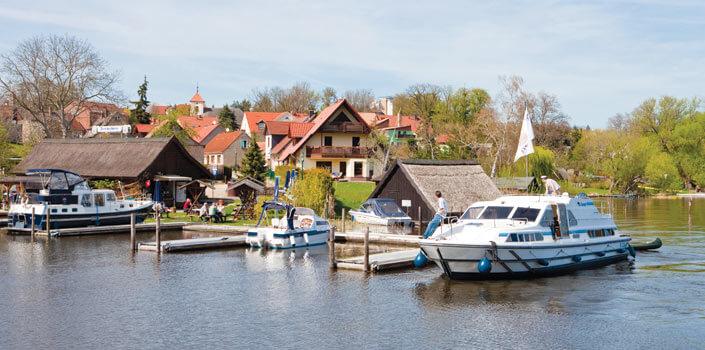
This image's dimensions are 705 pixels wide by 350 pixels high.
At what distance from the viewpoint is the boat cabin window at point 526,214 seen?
29094 millimetres

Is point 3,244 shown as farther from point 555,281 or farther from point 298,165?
point 298,165

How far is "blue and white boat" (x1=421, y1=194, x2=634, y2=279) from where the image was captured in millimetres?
27328

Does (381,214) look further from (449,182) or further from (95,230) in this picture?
(95,230)

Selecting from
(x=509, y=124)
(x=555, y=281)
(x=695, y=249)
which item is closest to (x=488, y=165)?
(x=509, y=124)

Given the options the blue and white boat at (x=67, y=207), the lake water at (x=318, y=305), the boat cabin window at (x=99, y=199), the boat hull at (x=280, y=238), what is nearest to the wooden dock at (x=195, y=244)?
the boat hull at (x=280, y=238)

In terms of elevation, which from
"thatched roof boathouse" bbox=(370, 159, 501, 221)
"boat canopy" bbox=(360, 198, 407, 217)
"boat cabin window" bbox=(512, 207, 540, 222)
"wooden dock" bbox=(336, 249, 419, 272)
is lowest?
"wooden dock" bbox=(336, 249, 419, 272)

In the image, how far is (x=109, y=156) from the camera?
56844mm

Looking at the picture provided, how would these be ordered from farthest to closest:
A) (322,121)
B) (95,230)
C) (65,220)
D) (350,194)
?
(322,121)
(350,194)
(65,220)
(95,230)

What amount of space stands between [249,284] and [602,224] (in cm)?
1520

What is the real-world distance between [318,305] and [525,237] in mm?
8643

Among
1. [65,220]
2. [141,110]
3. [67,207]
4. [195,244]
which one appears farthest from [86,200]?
[141,110]

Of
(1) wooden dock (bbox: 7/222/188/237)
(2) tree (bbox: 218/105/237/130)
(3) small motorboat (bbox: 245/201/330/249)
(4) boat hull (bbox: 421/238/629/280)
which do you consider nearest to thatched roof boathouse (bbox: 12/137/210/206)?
(1) wooden dock (bbox: 7/222/188/237)

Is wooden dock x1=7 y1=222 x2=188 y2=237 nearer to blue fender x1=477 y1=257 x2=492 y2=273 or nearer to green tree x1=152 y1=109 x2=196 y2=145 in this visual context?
blue fender x1=477 y1=257 x2=492 y2=273

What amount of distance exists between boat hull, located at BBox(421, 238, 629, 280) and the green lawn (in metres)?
25.7
